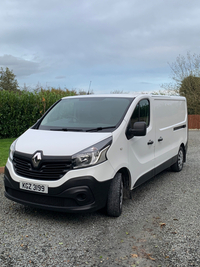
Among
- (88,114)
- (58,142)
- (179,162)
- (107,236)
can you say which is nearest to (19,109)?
(179,162)

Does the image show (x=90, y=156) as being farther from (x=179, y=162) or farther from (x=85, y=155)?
(x=179, y=162)

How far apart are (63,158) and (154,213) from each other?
1.91 m

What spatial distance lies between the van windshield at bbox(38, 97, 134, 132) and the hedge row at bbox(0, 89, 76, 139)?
28.6 ft

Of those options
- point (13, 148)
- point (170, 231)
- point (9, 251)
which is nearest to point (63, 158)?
point (13, 148)

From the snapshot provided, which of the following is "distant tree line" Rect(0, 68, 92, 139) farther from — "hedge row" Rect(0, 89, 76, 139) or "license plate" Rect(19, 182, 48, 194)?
"license plate" Rect(19, 182, 48, 194)

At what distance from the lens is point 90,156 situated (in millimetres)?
3766

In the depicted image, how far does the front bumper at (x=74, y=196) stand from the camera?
3703mm

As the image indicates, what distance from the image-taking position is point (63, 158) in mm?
3742

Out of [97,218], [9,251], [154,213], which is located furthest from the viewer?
[154,213]

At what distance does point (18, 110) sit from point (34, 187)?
10.6m

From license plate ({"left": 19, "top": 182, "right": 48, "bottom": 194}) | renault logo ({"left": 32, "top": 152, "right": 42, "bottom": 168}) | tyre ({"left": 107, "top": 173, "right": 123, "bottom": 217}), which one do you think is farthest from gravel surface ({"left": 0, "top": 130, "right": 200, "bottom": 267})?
renault logo ({"left": 32, "top": 152, "right": 42, "bottom": 168})

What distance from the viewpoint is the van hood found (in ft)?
12.6

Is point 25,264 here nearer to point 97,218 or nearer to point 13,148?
point 97,218

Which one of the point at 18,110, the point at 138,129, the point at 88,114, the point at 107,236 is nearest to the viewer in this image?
the point at 107,236
